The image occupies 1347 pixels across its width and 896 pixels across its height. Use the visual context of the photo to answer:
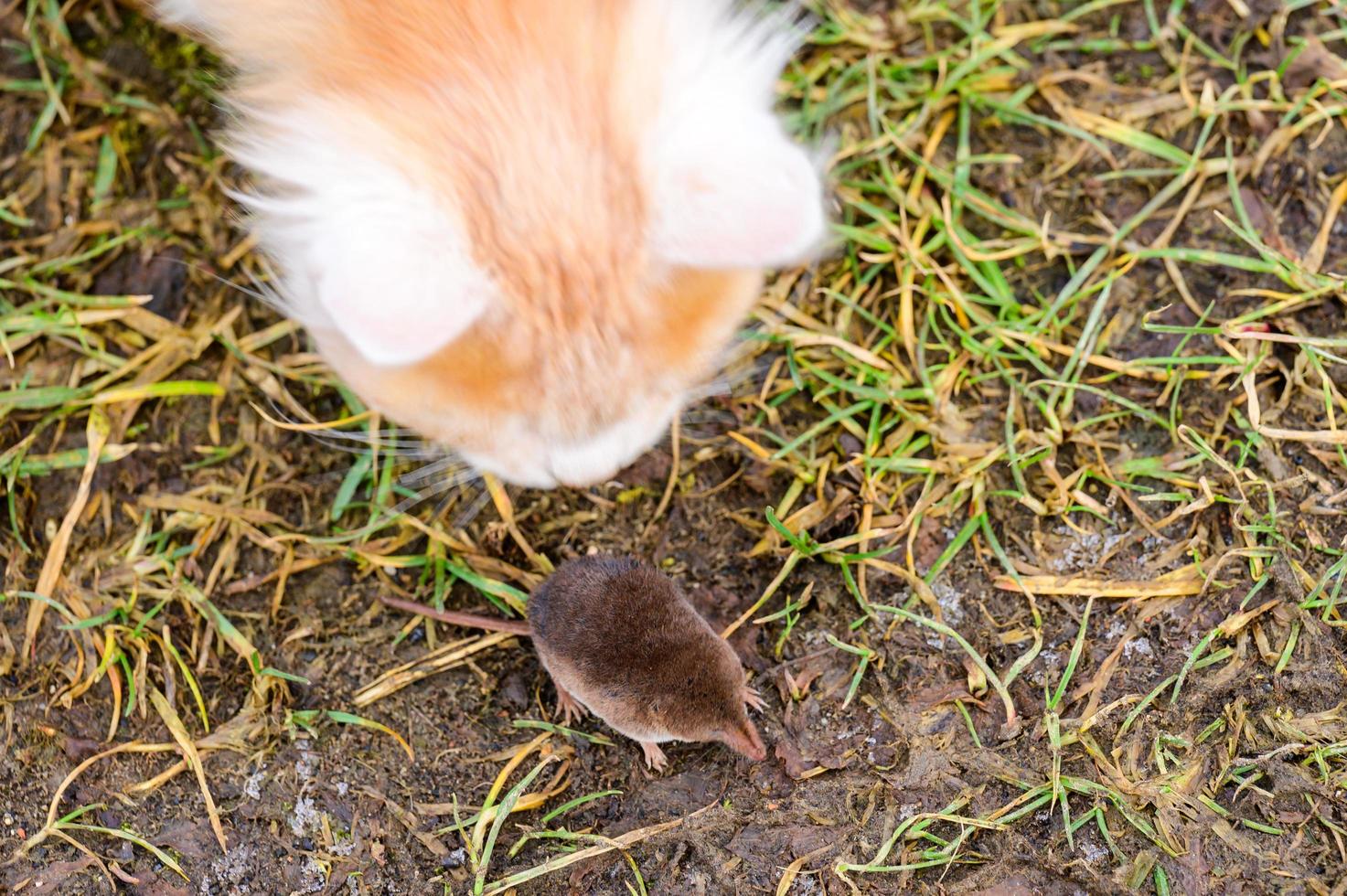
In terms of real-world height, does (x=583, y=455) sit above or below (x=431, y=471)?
above

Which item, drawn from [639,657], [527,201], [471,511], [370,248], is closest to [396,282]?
[370,248]

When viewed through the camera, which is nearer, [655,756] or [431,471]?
[655,756]

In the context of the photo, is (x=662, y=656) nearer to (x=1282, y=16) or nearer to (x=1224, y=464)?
(x=1224, y=464)

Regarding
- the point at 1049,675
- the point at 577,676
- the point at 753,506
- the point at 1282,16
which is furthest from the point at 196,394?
the point at 1282,16

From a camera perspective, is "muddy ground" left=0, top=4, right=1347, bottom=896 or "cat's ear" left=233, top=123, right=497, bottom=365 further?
"muddy ground" left=0, top=4, right=1347, bottom=896

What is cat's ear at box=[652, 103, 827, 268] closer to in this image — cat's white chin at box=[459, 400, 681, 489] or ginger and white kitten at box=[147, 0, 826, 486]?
ginger and white kitten at box=[147, 0, 826, 486]

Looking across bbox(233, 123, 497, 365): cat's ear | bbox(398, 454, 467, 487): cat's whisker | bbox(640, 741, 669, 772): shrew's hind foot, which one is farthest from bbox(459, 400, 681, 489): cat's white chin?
bbox(640, 741, 669, 772): shrew's hind foot

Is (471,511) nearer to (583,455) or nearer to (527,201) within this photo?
(583,455)

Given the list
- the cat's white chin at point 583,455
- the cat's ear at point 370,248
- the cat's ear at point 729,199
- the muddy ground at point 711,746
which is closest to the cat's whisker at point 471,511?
the muddy ground at point 711,746

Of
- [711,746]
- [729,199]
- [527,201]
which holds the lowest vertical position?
[711,746]
